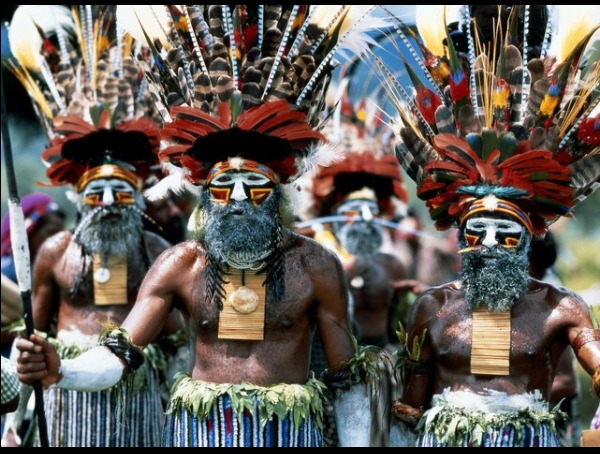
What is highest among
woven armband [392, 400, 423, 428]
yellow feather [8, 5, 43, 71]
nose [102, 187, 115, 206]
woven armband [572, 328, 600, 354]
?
yellow feather [8, 5, 43, 71]

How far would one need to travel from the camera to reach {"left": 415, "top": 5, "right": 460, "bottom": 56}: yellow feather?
5.99 metres

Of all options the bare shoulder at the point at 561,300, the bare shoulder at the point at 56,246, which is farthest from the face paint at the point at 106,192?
the bare shoulder at the point at 561,300

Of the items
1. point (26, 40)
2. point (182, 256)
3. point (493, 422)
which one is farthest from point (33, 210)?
point (493, 422)

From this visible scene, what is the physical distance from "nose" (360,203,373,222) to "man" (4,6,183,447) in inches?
85.6

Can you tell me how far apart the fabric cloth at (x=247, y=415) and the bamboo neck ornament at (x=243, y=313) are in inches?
8.7

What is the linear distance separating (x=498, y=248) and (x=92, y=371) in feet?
5.91

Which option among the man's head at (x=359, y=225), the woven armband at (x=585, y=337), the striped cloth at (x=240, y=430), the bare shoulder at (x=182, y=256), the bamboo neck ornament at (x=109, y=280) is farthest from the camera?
the man's head at (x=359, y=225)

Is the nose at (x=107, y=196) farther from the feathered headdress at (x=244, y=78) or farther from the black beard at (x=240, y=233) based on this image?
the black beard at (x=240, y=233)

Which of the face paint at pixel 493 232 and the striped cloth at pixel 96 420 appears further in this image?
the striped cloth at pixel 96 420

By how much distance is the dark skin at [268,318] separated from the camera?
555cm

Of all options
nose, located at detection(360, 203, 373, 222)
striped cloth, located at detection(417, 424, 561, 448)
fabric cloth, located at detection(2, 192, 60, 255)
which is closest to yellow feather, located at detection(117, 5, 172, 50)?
striped cloth, located at detection(417, 424, 561, 448)

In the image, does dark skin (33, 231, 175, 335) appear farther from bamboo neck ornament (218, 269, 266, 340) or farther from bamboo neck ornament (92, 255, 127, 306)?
bamboo neck ornament (218, 269, 266, 340)

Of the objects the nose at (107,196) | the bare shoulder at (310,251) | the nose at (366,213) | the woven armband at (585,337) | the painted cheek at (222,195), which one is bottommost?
the woven armband at (585,337)
